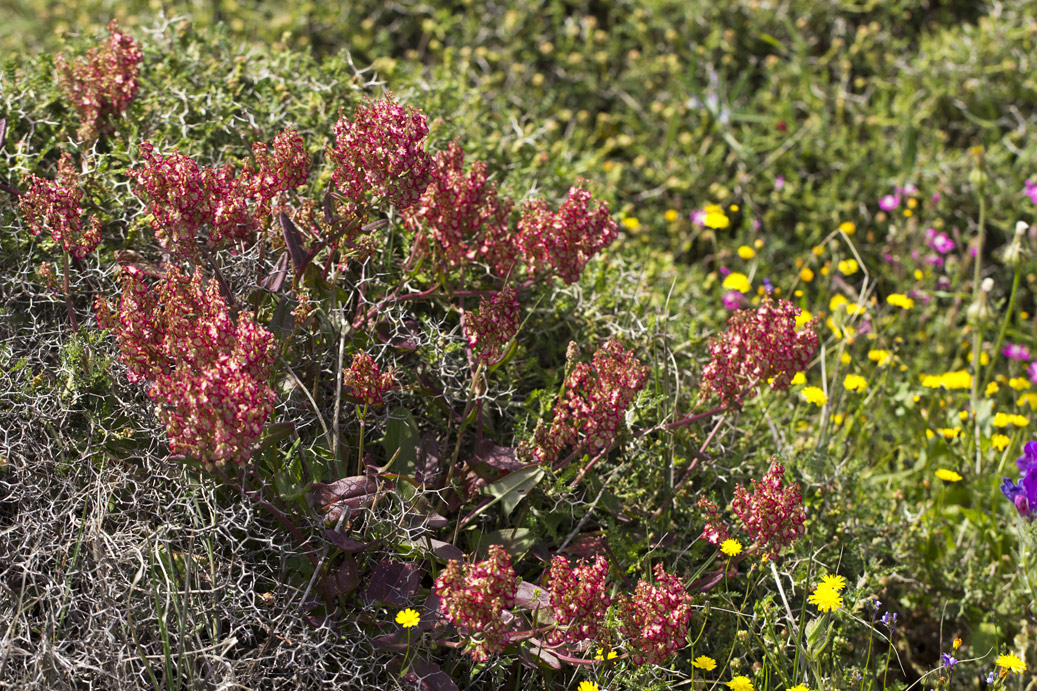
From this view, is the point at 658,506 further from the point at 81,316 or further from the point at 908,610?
the point at 81,316

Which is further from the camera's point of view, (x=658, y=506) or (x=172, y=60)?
(x=172, y=60)

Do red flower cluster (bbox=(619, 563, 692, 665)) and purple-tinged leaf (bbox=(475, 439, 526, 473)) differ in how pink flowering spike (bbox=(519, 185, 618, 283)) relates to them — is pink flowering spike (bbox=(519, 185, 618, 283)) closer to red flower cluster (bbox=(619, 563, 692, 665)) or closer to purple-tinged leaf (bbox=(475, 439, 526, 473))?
purple-tinged leaf (bbox=(475, 439, 526, 473))

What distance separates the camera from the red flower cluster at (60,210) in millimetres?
1912

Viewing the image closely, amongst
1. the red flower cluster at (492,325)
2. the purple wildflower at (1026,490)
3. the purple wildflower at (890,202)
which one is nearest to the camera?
the red flower cluster at (492,325)

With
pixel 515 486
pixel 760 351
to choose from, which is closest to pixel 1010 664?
pixel 760 351

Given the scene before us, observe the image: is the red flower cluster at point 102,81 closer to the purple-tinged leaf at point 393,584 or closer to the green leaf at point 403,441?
the green leaf at point 403,441

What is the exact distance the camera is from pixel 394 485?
2.01m

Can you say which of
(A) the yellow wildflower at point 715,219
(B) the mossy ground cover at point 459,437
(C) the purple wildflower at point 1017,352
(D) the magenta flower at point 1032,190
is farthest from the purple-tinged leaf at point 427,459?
(D) the magenta flower at point 1032,190

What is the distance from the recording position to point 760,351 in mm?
1942

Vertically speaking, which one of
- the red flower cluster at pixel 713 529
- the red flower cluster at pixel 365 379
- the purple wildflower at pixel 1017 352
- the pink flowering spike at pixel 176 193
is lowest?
Answer: the purple wildflower at pixel 1017 352

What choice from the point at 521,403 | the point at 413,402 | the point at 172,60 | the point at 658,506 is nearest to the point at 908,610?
the point at 658,506

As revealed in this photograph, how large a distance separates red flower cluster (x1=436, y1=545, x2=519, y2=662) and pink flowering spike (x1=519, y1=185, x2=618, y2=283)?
69cm

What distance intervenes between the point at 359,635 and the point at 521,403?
672mm

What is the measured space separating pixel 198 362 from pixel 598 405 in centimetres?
76
